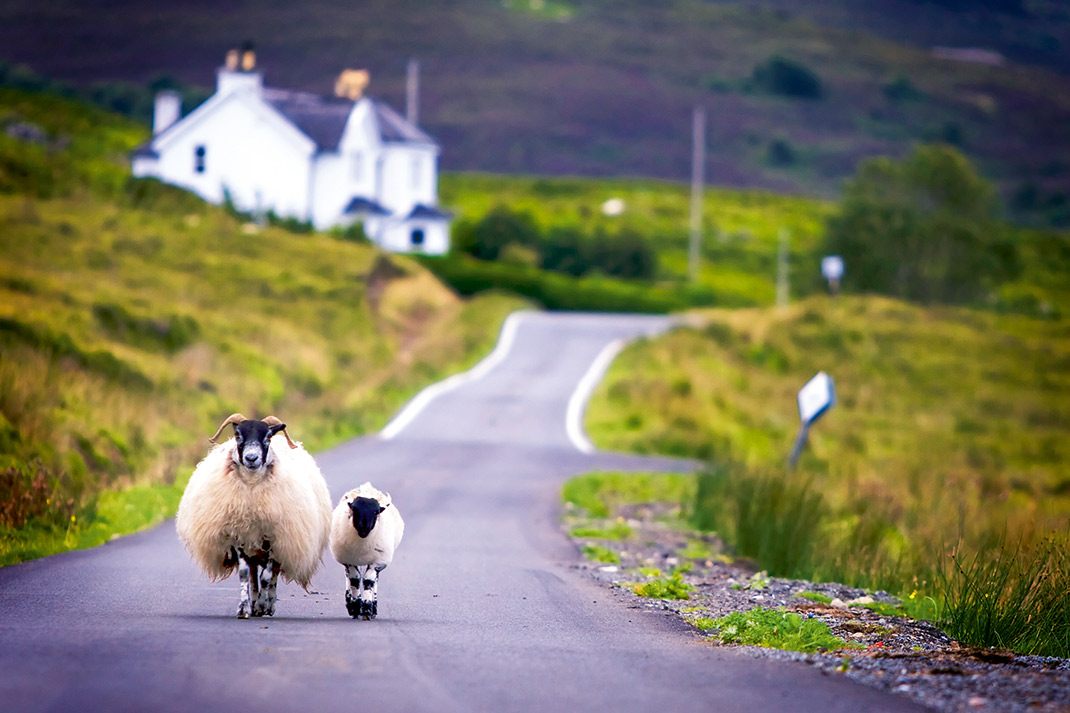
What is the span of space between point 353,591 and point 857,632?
3821 mm

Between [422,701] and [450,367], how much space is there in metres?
39.1

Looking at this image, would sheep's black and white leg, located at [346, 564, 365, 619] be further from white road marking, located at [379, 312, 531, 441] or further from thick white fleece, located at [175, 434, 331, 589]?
white road marking, located at [379, 312, 531, 441]

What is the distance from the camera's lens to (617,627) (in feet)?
40.7

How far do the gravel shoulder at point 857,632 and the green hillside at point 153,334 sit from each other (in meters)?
5.94

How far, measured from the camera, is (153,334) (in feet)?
118

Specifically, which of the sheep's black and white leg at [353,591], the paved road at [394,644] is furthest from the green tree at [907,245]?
the sheep's black and white leg at [353,591]

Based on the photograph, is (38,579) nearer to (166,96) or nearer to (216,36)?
(166,96)

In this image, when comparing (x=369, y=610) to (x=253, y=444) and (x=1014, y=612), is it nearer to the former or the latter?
(x=253, y=444)

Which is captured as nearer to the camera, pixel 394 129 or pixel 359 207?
pixel 359 207

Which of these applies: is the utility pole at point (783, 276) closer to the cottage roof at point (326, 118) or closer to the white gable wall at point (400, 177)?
the white gable wall at point (400, 177)

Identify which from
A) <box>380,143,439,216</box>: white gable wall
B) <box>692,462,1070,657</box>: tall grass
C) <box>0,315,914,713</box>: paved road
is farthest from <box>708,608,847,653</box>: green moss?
<box>380,143,439,216</box>: white gable wall

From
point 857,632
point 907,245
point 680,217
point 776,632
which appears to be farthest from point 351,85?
point 776,632

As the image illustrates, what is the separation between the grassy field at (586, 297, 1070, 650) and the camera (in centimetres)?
1848

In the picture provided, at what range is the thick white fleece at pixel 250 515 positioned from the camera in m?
12.3
